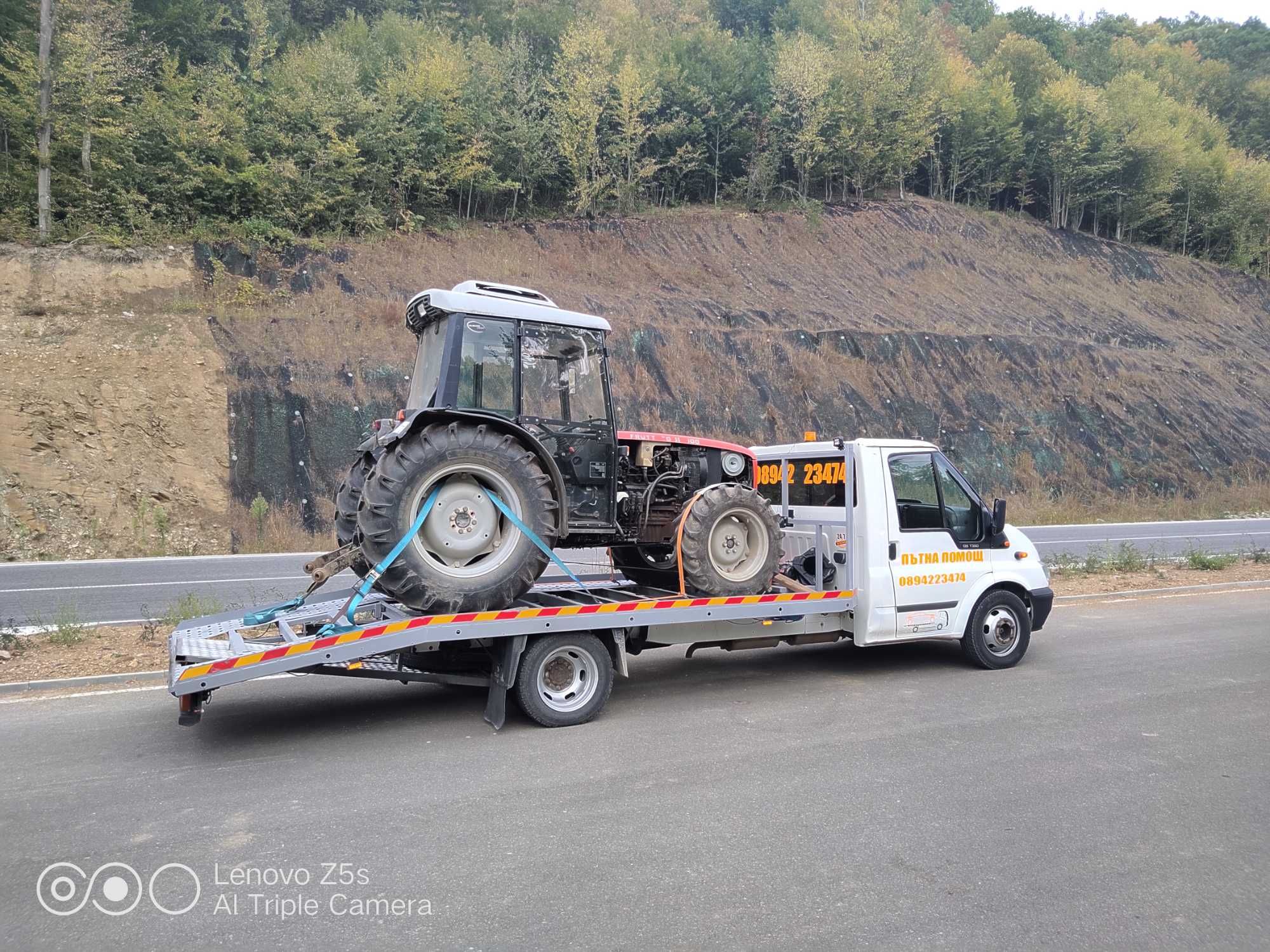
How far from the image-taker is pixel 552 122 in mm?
36719

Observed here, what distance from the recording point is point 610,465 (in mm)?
7211

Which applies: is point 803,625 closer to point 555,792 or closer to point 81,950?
point 555,792

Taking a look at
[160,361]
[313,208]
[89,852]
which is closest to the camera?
[89,852]

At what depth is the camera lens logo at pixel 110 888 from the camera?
3791 millimetres

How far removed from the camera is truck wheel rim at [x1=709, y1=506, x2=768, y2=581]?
7352 mm

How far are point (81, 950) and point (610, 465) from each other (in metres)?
4.71

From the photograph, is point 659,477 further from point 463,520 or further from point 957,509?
point 957,509

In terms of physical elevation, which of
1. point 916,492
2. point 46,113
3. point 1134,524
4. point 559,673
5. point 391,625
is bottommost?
point 1134,524

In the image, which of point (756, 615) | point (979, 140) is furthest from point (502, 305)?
point (979, 140)

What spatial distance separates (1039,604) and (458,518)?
5.76 m

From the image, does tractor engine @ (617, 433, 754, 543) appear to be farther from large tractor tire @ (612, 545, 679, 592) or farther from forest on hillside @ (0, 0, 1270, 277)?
forest on hillside @ (0, 0, 1270, 277)

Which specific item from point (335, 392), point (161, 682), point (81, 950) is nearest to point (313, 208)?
point (335, 392)

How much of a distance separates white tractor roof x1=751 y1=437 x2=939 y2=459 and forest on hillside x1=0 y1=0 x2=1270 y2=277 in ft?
73.4

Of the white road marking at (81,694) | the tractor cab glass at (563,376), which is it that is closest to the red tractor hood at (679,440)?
the tractor cab glass at (563,376)
